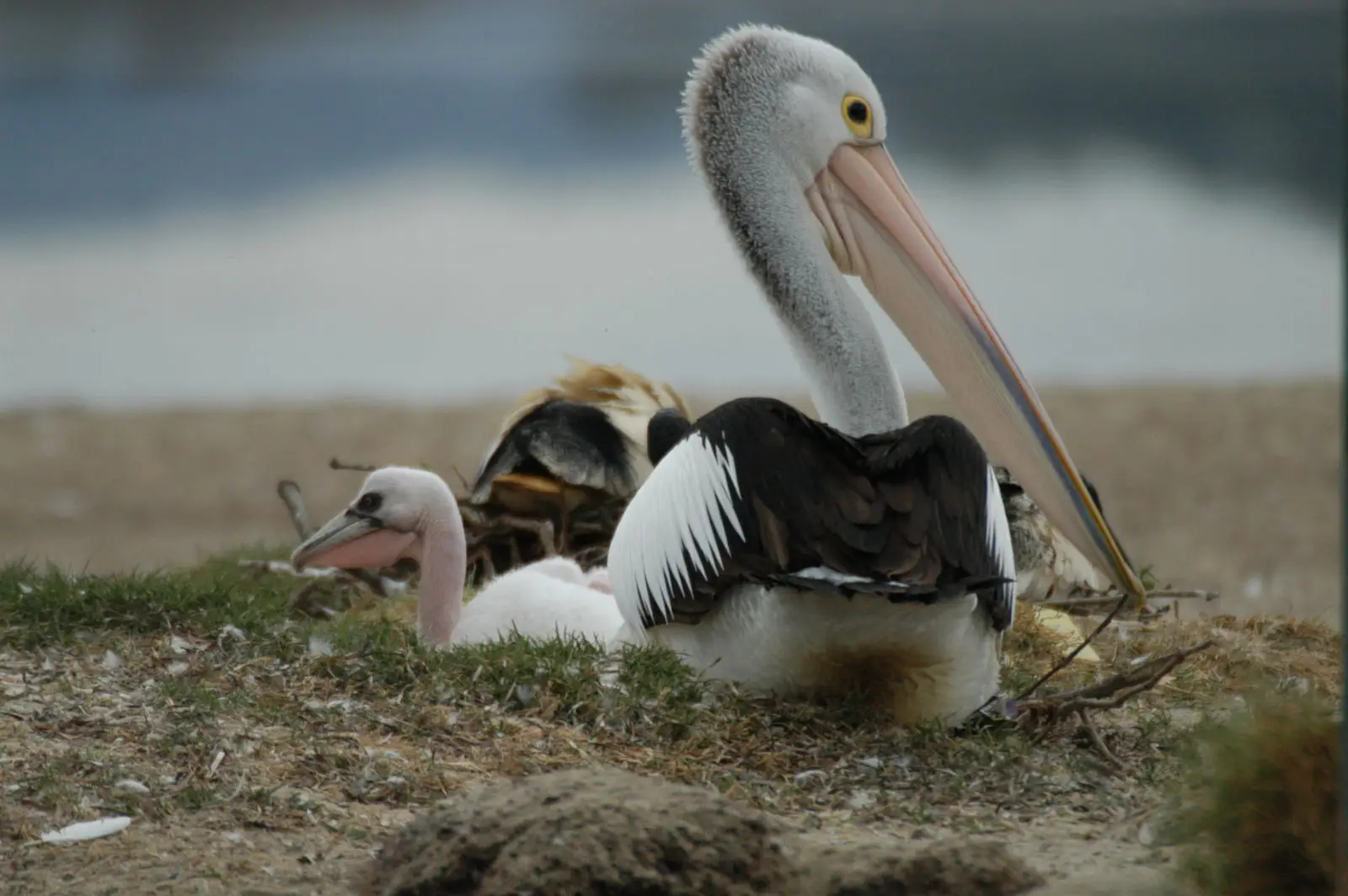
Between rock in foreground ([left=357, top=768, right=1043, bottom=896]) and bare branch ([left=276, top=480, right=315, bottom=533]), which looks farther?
bare branch ([left=276, top=480, right=315, bottom=533])

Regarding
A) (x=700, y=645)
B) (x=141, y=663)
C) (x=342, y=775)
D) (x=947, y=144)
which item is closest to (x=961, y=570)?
(x=700, y=645)

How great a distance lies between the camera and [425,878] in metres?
2.58

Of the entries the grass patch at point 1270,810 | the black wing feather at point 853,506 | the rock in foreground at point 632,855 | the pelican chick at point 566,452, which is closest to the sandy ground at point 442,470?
the pelican chick at point 566,452

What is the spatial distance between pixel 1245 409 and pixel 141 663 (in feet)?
31.8

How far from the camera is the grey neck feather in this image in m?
4.06

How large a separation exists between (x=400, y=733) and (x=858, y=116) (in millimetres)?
1903

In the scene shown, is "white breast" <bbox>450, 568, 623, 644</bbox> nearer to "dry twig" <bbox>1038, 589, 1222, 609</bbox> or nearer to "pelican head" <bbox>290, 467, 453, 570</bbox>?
"pelican head" <bbox>290, 467, 453, 570</bbox>

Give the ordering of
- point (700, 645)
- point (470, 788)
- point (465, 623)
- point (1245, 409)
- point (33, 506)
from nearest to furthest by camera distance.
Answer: point (470, 788)
point (700, 645)
point (465, 623)
point (33, 506)
point (1245, 409)

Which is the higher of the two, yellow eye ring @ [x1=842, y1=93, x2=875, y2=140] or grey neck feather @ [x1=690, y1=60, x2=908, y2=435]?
yellow eye ring @ [x1=842, y1=93, x2=875, y2=140]

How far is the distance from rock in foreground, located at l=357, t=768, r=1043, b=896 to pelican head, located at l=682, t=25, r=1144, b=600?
5.24 ft

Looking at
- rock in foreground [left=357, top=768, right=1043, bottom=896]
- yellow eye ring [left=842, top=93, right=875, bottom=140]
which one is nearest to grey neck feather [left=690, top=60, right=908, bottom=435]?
yellow eye ring [left=842, top=93, right=875, bottom=140]

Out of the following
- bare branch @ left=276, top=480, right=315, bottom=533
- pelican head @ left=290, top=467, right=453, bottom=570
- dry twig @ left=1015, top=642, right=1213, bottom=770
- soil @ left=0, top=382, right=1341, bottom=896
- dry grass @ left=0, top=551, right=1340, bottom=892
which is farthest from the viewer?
bare branch @ left=276, top=480, right=315, bottom=533

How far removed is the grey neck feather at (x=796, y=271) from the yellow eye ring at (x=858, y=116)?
0.63 ft

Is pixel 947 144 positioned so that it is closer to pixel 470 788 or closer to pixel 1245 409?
pixel 1245 409
